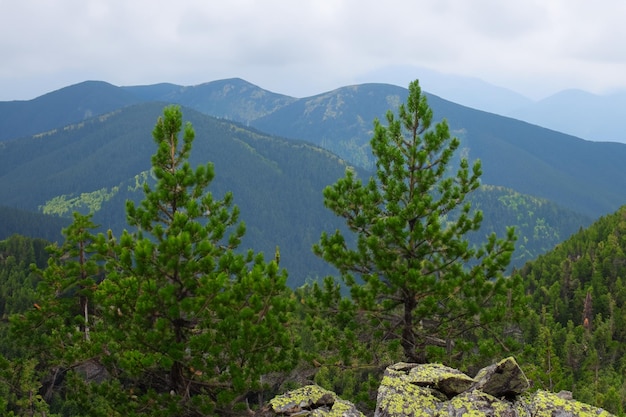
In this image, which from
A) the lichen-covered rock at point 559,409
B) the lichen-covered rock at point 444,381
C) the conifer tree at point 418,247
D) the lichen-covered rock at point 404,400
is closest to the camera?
the lichen-covered rock at point 559,409

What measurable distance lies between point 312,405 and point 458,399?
14.6ft

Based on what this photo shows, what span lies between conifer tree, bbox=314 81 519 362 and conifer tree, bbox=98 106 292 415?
463 cm

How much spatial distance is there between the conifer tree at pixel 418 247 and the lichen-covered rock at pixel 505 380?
183 inches

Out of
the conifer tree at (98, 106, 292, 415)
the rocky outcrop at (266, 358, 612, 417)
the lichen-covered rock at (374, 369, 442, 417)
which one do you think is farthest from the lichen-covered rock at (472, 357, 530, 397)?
the conifer tree at (98, 106, 292, 415)

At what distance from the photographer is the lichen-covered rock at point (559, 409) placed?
1205 centimetres

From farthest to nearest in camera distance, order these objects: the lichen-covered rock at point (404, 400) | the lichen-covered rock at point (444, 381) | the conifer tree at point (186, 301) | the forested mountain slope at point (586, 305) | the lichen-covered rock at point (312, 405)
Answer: the forested mountain slope at point (586, 305)
the conifer tree at point (186, 301)
the lichen-covered rock at point (312, 405)
the lichen-covered rock at point (444, 381)
the lichen-covered rock at point (404, 400)

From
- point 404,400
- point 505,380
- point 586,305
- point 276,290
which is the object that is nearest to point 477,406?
point 505,380

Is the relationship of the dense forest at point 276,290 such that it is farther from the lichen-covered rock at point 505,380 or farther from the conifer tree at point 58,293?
the conifer tree at point 58,293

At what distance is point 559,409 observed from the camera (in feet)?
40.1

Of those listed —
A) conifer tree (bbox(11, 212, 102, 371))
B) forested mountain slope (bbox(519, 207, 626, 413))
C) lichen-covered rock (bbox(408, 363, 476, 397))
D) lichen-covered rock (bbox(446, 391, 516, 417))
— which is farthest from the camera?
forested mountain slope (bbox(519, 207, 626, 413))

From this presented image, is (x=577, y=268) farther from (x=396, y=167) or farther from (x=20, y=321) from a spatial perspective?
(x=20, y=321)

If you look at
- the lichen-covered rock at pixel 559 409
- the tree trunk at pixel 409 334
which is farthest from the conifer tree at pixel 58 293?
the lichen-covered rock at pixel 559 409

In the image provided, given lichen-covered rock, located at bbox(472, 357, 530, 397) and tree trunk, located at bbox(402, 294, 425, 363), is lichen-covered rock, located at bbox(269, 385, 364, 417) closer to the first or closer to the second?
lichen-covered rock, located at bbox(472, 357, 530, 397)

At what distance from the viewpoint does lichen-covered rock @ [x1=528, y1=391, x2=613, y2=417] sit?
1205cm
